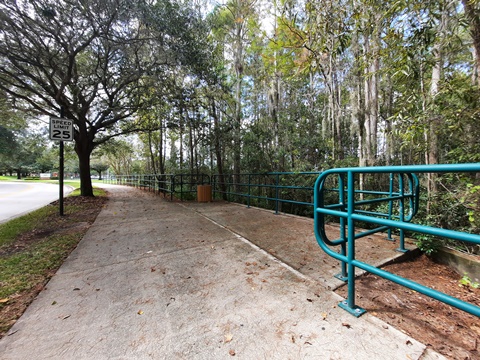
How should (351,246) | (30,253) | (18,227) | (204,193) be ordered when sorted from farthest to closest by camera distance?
(204,193) < (18,227) < (30,253) < (351,246)

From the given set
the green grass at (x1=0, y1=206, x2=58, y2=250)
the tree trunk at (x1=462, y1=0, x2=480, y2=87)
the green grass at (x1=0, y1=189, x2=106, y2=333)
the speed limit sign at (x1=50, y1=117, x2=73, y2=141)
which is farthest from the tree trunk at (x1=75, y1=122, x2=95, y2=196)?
the tree trunk at (x1=462, y1=0, x2=480, y2=87)

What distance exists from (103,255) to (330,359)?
9.45 feet

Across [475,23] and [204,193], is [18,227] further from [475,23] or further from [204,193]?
[475,23]

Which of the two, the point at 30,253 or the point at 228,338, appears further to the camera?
the point at 30,253

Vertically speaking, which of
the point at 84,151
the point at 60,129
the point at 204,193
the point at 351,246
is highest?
the point at 60,129

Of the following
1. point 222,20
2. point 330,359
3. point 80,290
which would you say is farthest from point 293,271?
point 222,20

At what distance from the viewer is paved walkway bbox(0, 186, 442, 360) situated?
4.35ft

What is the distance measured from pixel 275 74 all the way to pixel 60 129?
24.7 ft

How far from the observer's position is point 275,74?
8.61 metres

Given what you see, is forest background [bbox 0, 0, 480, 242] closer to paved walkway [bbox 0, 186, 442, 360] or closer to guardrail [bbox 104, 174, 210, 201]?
guardrail [bbox 104, 174, 210, 201]

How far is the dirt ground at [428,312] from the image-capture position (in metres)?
1.37

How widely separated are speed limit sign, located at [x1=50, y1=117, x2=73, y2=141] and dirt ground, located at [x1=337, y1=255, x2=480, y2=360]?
257 inches

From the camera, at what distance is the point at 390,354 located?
1.26m

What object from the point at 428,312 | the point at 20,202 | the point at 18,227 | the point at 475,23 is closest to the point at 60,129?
the point at 18,227
